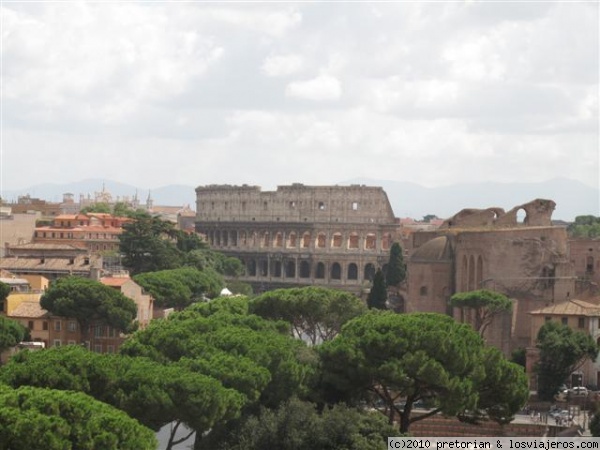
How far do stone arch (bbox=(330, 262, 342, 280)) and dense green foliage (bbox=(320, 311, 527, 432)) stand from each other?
8569 centimetres

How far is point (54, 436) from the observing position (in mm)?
29375

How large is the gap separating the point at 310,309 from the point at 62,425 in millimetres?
28288

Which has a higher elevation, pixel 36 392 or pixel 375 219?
pixel 375 219

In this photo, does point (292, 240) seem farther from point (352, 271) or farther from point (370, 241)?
point (370, 241)

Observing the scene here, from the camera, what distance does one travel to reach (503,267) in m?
67.8

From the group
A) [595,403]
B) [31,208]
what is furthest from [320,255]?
[595,403]

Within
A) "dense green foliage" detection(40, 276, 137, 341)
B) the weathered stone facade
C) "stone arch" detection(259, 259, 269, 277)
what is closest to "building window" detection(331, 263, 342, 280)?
"stone arch" detection(259, 259, 269, 277)

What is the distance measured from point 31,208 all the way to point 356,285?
3805 cm

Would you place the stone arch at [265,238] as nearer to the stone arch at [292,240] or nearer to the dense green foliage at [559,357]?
the stone arch at [292,240]

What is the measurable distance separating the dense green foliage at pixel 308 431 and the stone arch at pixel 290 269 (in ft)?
308

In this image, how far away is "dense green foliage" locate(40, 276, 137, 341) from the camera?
194ft

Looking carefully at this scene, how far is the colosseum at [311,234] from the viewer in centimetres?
12850

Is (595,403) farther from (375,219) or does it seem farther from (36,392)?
(375,219)

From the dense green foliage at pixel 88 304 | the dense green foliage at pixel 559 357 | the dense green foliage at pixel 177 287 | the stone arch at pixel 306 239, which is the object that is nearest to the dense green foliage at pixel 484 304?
the dense green foliage at pixel 559 357
